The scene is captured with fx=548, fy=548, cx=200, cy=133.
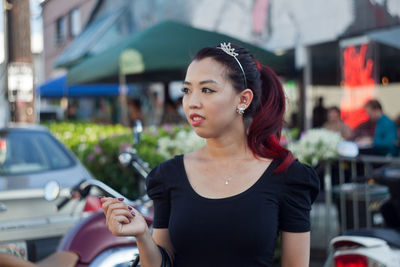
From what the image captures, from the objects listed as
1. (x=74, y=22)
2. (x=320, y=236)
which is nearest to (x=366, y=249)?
(x=320, y=236)

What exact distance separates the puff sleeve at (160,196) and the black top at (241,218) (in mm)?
45

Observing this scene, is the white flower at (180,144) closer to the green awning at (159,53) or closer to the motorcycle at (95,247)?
the motorcycle at (95,247)

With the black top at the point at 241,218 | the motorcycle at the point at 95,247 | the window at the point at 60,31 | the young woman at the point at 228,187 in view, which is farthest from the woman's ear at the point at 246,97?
the window at the point at 60,31

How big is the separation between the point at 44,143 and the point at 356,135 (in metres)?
6.32

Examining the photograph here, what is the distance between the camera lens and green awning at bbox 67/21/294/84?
8289 mm

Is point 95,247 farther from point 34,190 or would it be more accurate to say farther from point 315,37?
point 315,37

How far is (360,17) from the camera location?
10086 mm

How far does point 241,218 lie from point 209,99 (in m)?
0.43

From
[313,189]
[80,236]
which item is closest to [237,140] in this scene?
[313,189]

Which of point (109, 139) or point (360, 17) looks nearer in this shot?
point (109, 139)

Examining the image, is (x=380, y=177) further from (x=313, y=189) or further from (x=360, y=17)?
(x=360, y=17)

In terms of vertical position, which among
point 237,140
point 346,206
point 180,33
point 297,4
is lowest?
point 346,206

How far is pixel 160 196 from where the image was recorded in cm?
206

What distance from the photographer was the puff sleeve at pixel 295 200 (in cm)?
195
